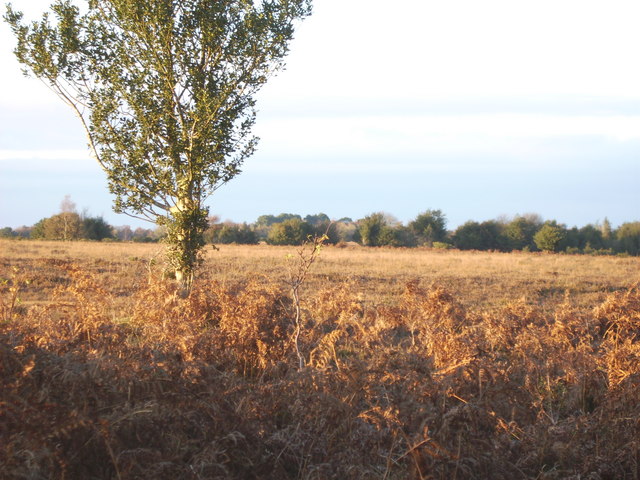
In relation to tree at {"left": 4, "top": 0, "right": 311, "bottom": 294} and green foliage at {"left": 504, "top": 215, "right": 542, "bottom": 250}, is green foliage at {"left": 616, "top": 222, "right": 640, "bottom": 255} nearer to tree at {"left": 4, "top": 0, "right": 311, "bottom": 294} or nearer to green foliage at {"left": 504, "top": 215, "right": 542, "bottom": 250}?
green foliage at {"left": 504, "top": 215, "right": 542, "bottom": 250}

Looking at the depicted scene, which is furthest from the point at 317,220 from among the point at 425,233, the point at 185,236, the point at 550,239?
the point at 185,236

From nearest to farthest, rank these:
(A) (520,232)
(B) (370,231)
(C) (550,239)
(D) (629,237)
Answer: (C) (550,239) → (B) (370,231) → (A) (520,232) → (D) (629,237)

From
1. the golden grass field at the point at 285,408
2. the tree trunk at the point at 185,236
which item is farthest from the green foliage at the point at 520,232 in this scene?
the golden grass field at the point at 285,408

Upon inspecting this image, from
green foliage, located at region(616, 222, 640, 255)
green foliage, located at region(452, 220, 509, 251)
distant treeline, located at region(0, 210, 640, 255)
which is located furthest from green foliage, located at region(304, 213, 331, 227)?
green foliage, located at region(616, 222, 640, 255)

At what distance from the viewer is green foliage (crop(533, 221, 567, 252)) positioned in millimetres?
51844

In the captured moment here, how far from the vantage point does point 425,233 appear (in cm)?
5994

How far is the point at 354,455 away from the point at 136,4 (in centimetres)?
1182

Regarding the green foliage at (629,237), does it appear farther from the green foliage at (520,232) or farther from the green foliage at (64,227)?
the green foliage at (64,227)

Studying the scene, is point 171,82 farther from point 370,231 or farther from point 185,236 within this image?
point 370,231

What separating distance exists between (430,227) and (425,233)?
0.79 m

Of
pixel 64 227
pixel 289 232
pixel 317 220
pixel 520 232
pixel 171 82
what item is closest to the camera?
pixel 171 82

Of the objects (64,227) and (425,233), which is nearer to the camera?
(64,227)

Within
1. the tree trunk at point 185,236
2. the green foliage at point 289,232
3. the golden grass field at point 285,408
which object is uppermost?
the green foliage at point 289,232

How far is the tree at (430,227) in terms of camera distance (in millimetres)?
59969
